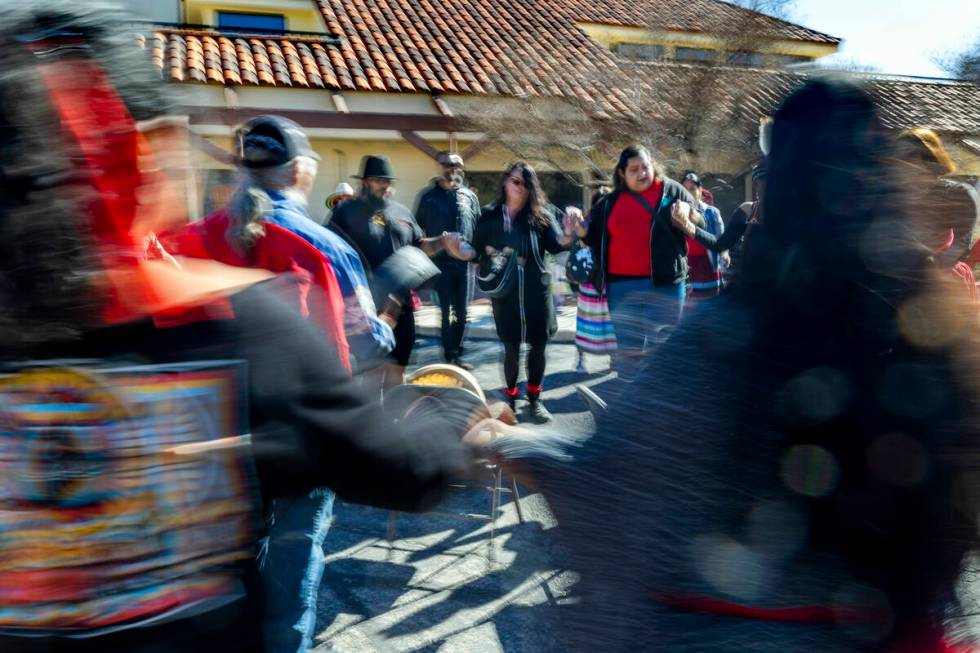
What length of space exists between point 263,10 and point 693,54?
850 centimetres

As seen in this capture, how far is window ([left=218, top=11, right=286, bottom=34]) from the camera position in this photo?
53.7 feet

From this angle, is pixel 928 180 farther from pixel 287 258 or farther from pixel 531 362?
pixel 531 362

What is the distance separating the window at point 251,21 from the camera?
16375 millimetres

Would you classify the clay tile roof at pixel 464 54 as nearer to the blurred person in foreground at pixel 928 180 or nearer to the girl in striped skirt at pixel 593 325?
the girl in striped skirt at pixel 593 325

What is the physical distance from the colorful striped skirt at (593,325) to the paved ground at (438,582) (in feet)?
6.28

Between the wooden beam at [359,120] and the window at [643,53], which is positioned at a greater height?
the window at [643,53]

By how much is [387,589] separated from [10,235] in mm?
2754

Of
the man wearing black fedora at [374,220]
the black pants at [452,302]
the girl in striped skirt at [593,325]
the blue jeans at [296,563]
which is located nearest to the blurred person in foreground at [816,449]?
the blue jeans at [296,563]

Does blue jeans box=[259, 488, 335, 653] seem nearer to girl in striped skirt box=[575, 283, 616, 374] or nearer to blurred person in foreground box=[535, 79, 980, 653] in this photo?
blurred person in foreground box=[535, 79, 980, 653]

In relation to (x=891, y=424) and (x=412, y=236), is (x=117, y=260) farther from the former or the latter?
(x=412, y=236)

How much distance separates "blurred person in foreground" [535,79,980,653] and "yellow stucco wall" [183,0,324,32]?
16.2 m

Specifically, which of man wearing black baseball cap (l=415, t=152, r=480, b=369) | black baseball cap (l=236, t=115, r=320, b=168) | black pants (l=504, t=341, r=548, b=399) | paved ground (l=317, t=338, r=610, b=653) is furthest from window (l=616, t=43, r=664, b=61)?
black baseball cap (l=236, t=115, r=320, b=168)

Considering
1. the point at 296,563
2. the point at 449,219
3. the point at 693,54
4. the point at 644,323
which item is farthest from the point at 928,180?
the point at 693,54

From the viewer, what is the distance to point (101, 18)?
970 millimetres
